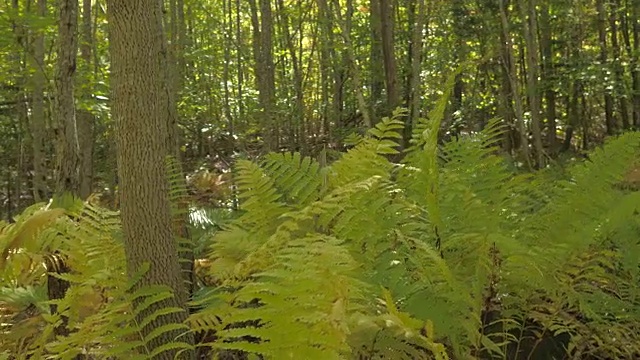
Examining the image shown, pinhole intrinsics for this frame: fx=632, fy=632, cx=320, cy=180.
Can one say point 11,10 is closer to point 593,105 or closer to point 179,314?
point 179,314

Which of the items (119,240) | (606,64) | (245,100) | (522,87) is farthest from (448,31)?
(119,240)

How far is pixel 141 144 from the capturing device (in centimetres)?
284

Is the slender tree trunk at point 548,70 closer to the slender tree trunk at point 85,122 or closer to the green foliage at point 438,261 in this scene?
the slender tree trunk at point 85,122

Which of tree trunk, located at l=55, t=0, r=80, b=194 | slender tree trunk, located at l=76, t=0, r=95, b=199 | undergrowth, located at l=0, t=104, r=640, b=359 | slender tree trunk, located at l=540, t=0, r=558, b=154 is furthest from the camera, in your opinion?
slender tree trunk, located at l=540, t=0, r=558, b=154

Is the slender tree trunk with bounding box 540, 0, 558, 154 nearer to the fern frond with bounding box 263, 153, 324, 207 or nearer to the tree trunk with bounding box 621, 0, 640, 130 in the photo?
the tree trunk with bounding box 621, 0, 640, 130

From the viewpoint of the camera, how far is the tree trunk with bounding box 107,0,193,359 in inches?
110

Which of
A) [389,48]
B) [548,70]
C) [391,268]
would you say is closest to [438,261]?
[391,268]

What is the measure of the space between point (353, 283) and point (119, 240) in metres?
1.42

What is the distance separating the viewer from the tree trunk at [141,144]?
280 cm

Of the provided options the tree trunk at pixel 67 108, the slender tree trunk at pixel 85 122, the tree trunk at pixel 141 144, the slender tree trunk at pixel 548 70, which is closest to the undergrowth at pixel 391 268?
the tree trunk at pixel 141 144

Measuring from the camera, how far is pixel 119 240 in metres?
3.30

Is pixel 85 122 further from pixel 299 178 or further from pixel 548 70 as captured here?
pixel 548 70

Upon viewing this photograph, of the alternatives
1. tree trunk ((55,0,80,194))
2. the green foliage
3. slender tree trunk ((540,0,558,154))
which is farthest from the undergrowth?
slender tree trunk ((540,0,558,154))

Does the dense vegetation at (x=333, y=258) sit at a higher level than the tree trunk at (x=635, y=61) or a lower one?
lower
